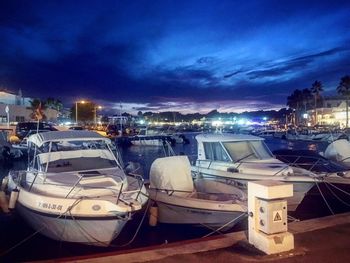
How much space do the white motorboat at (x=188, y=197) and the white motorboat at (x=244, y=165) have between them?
1167 mm

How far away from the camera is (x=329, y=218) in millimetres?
8492

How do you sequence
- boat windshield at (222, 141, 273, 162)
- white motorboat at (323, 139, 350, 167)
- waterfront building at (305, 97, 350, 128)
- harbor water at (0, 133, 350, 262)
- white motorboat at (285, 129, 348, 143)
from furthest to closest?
waterfront building at (305, 97, 350, 128) < white motorboat at (285, 129, 348, 143) < white motorboat at (323, 139, 350, 167) < boat windshield at (222, 141, 273, 162) < harbor water at (0, 133, 350, 262)

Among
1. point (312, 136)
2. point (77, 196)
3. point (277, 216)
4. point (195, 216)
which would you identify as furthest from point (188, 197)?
point (312, 136)

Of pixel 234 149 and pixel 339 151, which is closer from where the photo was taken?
pixel 234 149

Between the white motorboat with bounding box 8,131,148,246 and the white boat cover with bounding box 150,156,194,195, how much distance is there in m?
0.84

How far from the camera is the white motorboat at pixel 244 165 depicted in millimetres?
13008

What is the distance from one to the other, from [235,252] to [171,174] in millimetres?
6243

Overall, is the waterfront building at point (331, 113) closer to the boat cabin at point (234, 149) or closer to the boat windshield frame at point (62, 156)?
the boat cabin at point (234, 149)

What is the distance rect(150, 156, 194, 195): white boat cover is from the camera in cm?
1251

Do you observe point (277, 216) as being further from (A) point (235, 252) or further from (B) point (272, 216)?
(A) point (235, 252)

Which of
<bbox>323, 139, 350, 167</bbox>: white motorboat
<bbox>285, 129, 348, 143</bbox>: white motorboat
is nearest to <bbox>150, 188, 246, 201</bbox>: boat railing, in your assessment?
<bbox>323, 139, 350, 167</bbox>: white motorboat

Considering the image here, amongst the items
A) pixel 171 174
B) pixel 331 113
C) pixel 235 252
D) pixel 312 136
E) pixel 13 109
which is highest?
pixel 13 109

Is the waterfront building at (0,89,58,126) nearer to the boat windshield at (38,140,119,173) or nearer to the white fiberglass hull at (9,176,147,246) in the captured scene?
the boat windshield at (38,140,119,173)

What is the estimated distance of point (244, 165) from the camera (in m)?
14.3
